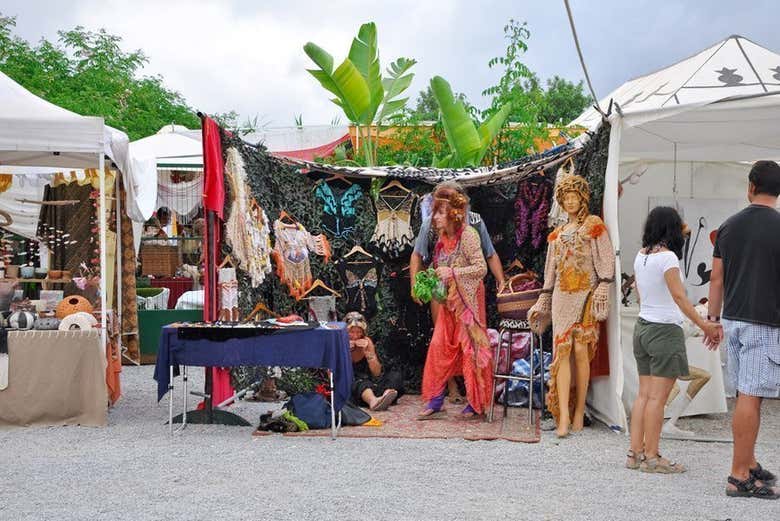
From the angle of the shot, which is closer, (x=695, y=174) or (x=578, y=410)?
(x=578, y=410)

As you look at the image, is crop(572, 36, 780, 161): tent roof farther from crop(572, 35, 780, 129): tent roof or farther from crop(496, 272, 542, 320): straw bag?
crop(496, 272, 542, 320): straw bag

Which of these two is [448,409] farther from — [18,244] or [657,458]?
[18,244]

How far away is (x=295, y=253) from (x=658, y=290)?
3.95 m

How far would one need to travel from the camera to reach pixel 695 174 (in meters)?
9.79

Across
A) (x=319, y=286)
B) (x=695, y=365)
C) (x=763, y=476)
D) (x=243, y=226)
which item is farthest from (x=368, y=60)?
(x=763, y=476)

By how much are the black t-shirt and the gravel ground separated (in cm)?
107

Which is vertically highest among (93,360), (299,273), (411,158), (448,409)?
(411,158)

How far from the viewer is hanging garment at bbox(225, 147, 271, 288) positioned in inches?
301

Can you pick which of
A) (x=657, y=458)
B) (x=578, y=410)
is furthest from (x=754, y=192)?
(x=578, y=410)

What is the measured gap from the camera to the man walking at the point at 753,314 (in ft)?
15.7

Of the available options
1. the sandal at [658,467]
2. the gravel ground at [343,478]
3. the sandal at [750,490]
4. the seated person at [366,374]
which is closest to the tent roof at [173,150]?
the seated person at [366,374]

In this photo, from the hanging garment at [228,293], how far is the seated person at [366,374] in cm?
117

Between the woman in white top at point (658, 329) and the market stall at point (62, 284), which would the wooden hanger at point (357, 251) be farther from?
the woman in white top at point (658, 329)

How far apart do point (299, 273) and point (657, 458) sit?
4055 mm
